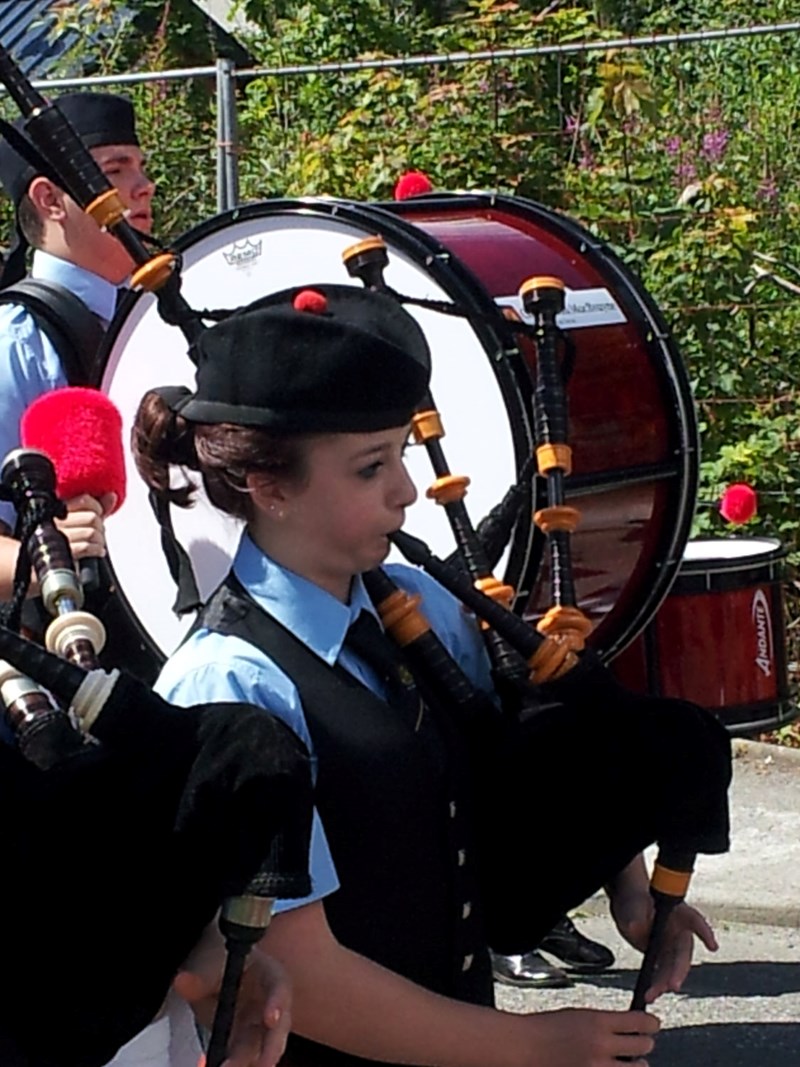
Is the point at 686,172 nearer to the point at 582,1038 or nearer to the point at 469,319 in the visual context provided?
the point at 469,319

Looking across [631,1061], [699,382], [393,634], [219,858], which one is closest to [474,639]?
[393,634]

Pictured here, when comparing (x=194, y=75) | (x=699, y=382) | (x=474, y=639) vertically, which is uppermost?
(x=194, y=75)

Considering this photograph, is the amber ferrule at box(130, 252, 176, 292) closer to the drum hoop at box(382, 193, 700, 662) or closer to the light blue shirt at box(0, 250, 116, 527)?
the light blue shirt at box(0, 250, 116, 527)

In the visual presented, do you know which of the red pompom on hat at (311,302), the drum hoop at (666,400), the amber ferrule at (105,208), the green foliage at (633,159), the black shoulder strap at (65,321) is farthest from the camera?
the green foliage at (633,159)

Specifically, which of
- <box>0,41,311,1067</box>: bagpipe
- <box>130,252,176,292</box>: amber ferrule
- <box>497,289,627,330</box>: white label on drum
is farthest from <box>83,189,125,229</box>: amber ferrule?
<box>497,289,627,330</box>: white label on drum

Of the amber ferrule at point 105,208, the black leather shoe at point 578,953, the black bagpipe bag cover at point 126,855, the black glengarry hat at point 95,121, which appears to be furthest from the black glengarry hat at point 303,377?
the black leather shoe at point 578,953

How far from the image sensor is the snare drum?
14.1 ft

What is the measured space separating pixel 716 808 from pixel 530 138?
4922mm

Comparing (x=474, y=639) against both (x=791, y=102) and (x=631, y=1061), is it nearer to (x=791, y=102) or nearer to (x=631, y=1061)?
(x=631, y=1061)

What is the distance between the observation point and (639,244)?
6.32m

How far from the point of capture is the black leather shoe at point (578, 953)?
4.41 meters

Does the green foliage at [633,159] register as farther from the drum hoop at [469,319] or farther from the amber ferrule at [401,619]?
the amber ferrule at [401,619]

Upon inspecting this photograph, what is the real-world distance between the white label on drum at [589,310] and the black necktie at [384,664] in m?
1.84

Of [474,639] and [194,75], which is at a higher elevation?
[194,75]
